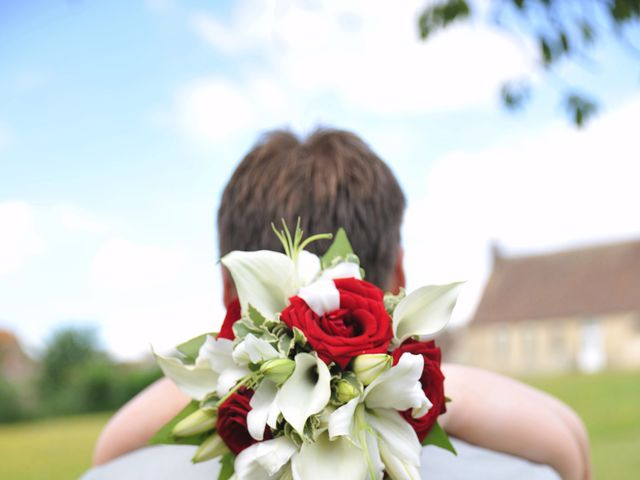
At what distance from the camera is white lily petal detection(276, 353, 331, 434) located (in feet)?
4.97

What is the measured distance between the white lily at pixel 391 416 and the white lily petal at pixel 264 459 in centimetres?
12

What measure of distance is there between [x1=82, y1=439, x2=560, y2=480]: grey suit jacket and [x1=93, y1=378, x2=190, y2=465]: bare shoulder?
0.09m

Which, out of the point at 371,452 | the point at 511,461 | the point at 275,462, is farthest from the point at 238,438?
the point at 511,461

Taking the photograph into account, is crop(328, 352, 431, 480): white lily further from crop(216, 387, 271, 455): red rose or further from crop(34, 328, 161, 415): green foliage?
crop(34, 328, 161, 415): green foliage

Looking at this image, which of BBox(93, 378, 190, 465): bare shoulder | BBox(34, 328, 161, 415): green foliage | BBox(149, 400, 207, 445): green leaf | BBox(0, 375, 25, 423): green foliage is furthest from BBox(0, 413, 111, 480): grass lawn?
BBox(149, 400, 207, 445): green leaf

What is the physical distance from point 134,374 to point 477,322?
2399 cm

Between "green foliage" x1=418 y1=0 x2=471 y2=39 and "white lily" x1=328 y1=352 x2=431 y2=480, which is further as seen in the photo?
"green foliage" x1=418 y1=0 x2=471 y2=39

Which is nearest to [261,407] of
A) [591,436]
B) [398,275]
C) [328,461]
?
[328,461]

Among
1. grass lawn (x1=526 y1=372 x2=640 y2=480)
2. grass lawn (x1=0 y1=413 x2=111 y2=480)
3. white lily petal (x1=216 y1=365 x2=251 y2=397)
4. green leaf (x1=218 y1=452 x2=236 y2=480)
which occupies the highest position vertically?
white lily petal (x1=216 y1=365 x2=251 y2=397)

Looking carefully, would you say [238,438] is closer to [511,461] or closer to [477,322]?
[511,461]

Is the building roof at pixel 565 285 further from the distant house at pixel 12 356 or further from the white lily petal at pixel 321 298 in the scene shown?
the white lily petal at pixel 321 298

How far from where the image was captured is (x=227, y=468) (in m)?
1.73

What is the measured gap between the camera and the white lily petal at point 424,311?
1.64m

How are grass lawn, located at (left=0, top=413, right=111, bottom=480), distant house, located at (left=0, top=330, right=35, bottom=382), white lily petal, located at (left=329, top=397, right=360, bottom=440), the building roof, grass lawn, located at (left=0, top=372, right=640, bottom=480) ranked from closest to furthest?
white lily petal, located at (left=329, top=397, right=360, bottom=440) → grass lawn, located at (left=0, top=372, right=640, bottom=480) → grass lawn, located at (left=0, top=413, right=111, bottom=480) → distant house, located at (left=0, top=330, right=35, bottom=382) → the building roof
